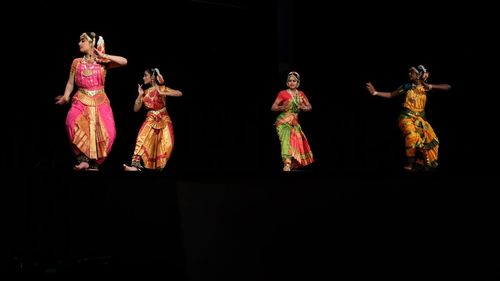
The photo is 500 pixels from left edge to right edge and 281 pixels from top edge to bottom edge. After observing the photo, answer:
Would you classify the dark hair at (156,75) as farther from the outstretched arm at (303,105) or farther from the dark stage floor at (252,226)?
the dark stage floor at (252,226)

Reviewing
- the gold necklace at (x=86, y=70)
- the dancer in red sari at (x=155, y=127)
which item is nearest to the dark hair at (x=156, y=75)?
the dancer in red sari at (x=155, y=127)

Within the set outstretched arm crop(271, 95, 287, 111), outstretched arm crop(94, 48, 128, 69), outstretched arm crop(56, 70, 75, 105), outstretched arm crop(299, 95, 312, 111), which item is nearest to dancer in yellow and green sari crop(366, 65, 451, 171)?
outstretched arm crop(299, 95, 312, 111)

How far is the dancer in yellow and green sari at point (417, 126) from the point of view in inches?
260

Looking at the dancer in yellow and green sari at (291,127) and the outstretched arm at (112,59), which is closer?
the outstretched arm at (112,59)

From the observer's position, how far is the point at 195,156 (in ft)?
23.9

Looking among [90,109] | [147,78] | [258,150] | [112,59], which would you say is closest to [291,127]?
[258,150]

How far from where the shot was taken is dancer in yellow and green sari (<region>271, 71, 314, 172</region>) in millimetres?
6555

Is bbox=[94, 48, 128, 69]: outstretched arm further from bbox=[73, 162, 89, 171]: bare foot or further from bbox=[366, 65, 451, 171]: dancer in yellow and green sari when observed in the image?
bbox=[366, 65, 451, 171]: dancer in yellow and green sari

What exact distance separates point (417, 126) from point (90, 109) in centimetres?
353

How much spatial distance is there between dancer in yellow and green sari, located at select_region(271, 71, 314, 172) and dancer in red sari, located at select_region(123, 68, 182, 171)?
120 centimetres

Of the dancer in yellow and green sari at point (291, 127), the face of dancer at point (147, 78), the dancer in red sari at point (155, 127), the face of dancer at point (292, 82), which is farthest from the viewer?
the face of dancer at point (292, 82)

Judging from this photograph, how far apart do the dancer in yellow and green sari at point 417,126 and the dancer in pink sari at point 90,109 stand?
3158 mm

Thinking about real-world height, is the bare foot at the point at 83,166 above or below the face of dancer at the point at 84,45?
below

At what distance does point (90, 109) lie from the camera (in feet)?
17.8
